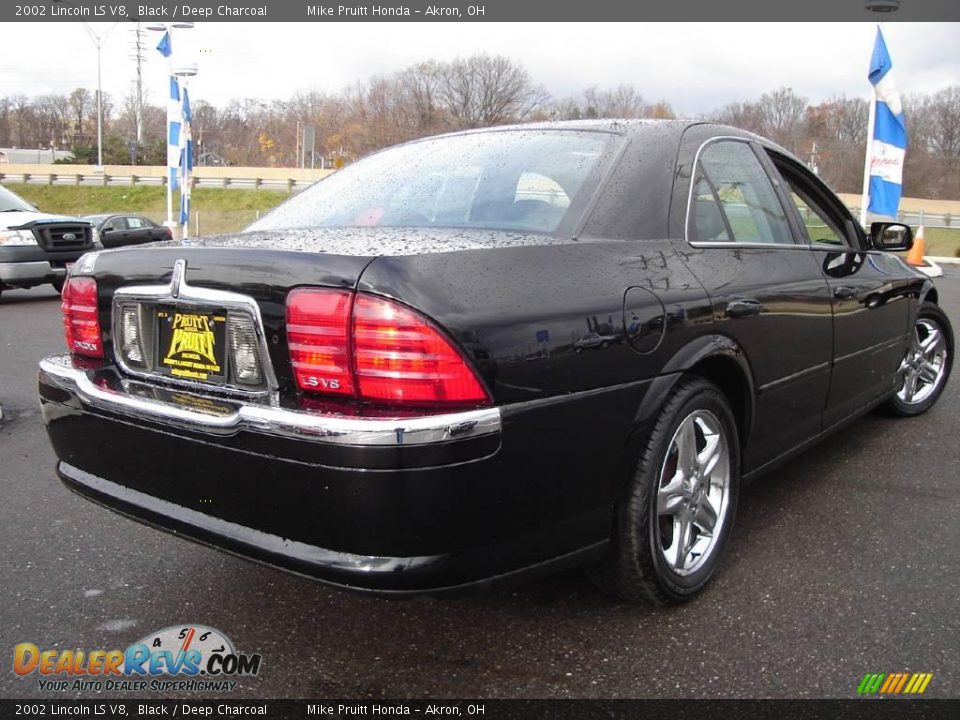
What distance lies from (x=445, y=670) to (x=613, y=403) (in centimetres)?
89

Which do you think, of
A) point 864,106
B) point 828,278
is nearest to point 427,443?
point 828,278

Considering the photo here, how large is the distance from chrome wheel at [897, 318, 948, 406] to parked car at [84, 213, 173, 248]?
52.3 feet

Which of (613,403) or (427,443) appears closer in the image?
(427,443)

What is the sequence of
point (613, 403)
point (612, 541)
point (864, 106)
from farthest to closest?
point (864, 106) → point (612, 541) → point (613, 403)

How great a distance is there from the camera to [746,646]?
243cm

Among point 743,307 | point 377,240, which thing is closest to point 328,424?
point 377,240

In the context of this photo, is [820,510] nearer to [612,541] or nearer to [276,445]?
[612,541]

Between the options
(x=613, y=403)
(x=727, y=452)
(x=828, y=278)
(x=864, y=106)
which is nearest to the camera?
(x=613, y=403)

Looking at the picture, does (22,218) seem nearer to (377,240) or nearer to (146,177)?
(377,240)

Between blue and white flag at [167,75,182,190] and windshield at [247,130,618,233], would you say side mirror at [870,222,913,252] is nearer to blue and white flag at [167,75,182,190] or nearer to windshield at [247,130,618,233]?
windshield at [247,130,618,233]

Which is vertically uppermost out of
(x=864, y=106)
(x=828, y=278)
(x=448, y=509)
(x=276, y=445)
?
(x=864, y=106)

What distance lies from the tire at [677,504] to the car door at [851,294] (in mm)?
1008

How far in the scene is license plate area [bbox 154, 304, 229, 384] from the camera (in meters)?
2.20

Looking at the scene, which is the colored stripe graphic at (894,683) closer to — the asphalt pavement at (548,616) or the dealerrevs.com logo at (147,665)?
the asphalt pavement at (548,616)
